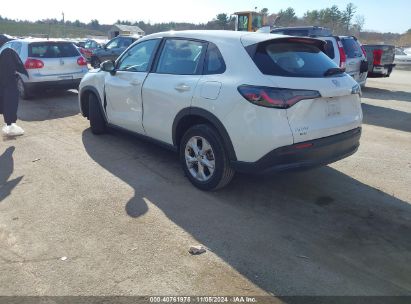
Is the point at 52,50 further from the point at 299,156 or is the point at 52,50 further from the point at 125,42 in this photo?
the point at 125,42

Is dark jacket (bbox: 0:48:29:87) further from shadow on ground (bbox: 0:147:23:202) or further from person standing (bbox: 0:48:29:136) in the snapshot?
shadow on ground (bbox: 0:147:23:202)

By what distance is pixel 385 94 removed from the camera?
1259cm

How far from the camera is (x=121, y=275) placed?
2.91 m

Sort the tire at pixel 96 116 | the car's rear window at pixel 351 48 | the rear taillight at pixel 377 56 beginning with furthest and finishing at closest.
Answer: the rear taillight at pixel 377 56, the car's rear window at pixel 351 48, the tire at pixel 96 116

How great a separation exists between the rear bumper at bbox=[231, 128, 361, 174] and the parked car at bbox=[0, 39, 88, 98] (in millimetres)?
7719

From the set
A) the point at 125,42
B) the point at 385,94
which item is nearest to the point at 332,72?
the point at 385,94

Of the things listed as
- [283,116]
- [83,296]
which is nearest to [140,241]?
[83,296]

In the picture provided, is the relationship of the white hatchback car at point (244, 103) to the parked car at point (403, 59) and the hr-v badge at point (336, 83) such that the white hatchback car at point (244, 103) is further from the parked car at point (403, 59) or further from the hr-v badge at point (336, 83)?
the parked car at point (403, 59)

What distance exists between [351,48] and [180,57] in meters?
8.51

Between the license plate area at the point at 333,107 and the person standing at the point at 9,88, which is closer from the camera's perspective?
the license plate area at the point at 333,107

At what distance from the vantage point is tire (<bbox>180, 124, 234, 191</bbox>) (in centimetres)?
402

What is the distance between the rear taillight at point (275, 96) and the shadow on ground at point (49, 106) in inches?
235

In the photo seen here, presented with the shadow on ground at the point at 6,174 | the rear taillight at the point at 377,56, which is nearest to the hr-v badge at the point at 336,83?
the shadow on ground at the point at 6,174

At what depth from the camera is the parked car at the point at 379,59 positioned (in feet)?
43.2
